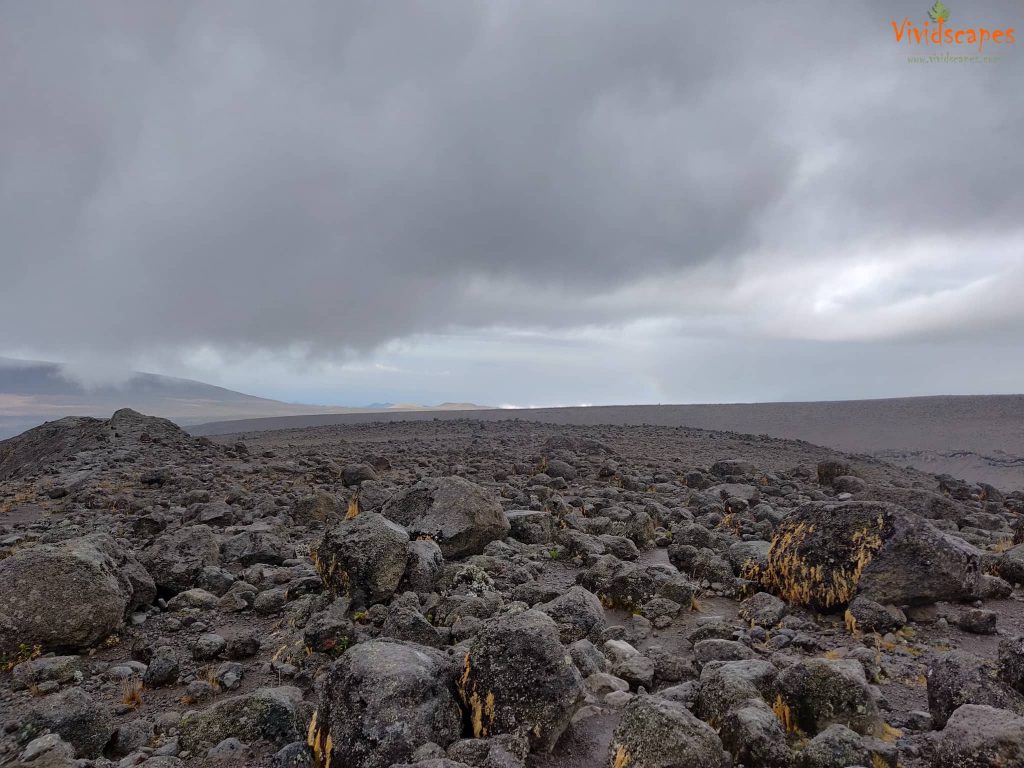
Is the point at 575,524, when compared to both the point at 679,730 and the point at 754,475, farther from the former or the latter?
the point at 754,475

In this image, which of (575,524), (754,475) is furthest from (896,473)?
(575,524)

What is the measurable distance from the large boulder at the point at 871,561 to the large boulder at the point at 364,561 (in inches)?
158

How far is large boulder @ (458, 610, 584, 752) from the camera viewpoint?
3.81 m

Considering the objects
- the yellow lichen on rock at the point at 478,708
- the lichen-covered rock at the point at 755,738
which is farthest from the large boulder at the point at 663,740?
the yellow lichen on rock at the point at 478,708

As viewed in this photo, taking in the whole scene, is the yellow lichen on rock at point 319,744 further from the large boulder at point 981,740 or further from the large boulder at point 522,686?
the large boulder at point 981,740

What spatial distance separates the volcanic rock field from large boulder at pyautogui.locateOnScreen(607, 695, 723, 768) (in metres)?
0.01

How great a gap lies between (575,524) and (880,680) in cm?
575

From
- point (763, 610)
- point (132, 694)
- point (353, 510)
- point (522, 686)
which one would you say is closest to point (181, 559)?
point (132, 694)

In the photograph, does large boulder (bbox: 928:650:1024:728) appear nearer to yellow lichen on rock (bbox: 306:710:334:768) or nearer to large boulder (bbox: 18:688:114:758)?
yellow lichen on rock (bbox: 306:710:334:768)

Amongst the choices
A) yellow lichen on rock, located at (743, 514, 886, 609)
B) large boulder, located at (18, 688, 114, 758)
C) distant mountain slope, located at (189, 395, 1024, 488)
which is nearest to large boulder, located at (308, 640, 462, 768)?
large boulder, located at (18, 688, 114, 758)

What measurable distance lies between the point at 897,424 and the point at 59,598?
41.1 m

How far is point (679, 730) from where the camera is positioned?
3352 mm

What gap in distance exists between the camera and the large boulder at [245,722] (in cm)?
404

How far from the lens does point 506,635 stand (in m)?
4.00
